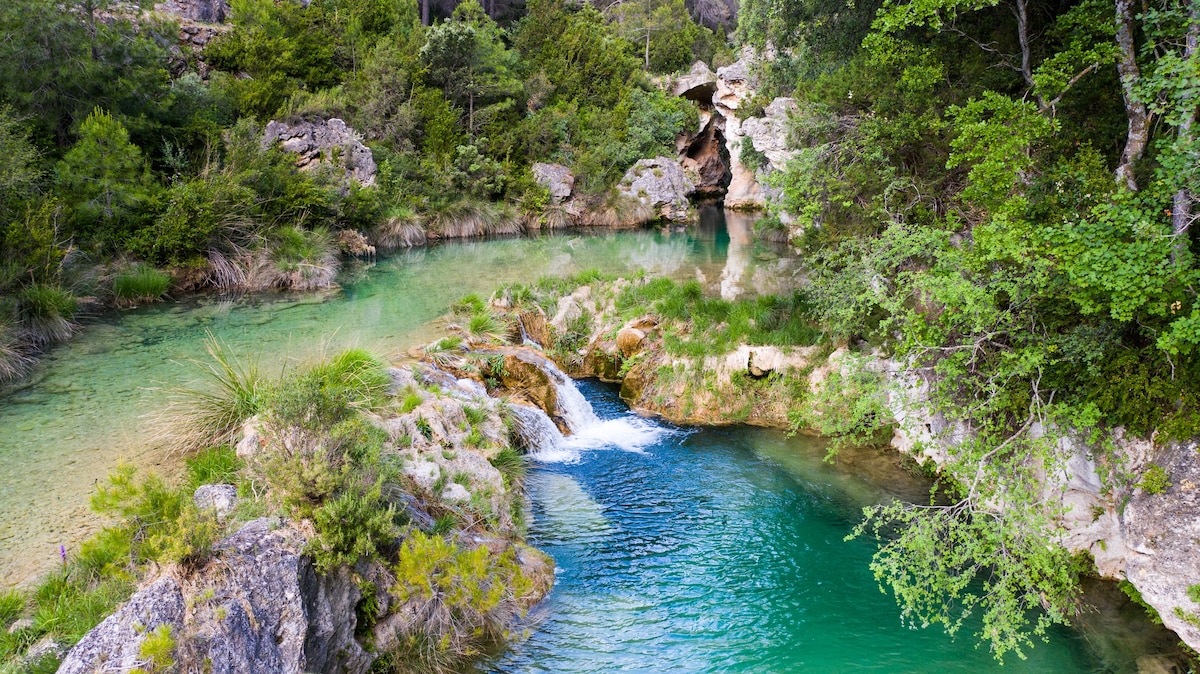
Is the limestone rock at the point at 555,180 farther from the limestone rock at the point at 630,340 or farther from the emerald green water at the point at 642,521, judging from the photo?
the limestone rock at the point at 630,340

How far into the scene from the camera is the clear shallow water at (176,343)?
239 inches

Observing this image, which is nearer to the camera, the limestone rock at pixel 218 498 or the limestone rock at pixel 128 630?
the limestone rock at pixel 128 630

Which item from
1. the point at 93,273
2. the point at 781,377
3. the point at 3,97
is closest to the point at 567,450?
the point at 781,377

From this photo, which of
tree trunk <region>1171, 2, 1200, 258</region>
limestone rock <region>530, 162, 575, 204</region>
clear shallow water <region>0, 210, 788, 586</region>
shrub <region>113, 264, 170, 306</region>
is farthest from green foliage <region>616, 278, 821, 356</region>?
limestone rock <region>530, 162, 575, 204</region>

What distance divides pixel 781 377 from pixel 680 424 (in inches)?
73.9

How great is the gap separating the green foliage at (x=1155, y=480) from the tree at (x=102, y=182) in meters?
16.9

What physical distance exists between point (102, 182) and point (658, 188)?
21865 mm

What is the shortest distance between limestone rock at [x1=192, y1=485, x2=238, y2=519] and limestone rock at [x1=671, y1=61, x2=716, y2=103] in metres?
37.6

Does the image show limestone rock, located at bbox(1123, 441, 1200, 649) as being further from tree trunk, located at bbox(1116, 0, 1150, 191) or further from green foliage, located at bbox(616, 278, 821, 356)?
green foliage, located at bbox(616, 278, 821, 356)

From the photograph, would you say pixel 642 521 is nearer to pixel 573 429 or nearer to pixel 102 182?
pixel 573 429

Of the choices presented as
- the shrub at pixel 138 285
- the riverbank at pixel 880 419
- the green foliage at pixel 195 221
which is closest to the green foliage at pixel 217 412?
the riverbank at pixel 880 419

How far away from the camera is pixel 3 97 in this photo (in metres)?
13.5

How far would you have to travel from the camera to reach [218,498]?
5340 mm

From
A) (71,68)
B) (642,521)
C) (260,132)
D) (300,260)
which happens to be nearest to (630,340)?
(642,521)
